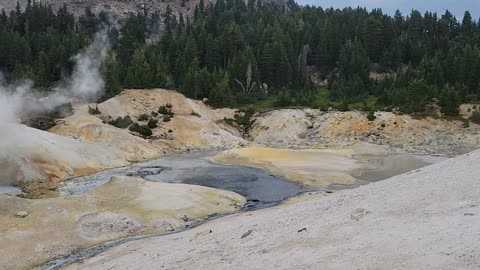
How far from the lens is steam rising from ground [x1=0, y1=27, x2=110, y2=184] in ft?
145

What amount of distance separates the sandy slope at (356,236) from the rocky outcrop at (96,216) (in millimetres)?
2911

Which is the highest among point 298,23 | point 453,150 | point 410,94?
point 298,23

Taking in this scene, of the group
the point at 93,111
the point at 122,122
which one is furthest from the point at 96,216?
the point at 93,111

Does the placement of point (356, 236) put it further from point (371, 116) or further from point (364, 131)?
point (371, 116)

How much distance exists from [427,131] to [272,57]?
49.1m

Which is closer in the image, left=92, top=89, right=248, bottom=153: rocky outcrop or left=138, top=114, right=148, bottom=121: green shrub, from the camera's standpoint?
left=92, top=89, right=248, bottom=153: rocky outcrop

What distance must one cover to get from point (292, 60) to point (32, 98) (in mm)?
71344

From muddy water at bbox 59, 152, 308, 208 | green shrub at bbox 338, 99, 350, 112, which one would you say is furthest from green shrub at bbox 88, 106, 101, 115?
green shrub at bbox 338, 99, 350, 112

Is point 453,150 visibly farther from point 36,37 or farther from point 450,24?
point 36,37

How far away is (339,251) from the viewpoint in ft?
58.3

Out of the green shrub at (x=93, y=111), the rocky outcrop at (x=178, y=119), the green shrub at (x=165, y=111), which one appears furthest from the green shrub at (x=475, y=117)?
the green shrub at (x=93, y=111)

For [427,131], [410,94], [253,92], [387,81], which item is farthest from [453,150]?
[253,92]

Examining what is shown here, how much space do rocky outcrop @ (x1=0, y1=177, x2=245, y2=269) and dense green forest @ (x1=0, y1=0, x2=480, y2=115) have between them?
55836 millimetres

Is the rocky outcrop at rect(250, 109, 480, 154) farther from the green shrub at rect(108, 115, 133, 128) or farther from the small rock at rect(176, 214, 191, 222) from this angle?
the small rock at rect(176, 214, 191, 222)
